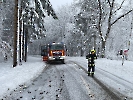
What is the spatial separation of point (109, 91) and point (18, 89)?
180 inches

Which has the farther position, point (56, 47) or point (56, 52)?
point (56, 47)

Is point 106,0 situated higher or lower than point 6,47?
higher

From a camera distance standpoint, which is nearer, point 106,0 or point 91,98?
point 91,98

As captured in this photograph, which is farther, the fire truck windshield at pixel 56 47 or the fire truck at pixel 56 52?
the fire truck windshield at pixel 56 47

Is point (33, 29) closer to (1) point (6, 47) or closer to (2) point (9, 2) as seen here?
(2) point (9, 2)

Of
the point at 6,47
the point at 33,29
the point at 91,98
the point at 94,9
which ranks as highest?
the point at 94,9

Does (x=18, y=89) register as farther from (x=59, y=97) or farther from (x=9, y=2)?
(x=9, y=2)

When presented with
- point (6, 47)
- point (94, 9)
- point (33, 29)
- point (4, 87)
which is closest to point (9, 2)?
point (33, 29)

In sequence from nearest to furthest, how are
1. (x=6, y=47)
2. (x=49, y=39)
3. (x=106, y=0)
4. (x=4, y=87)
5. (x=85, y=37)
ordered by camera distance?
(x=4, y=87)
(x=6, y=47)
(x=106, y=0)
(x=85, y=37)
(x=49, y=39)

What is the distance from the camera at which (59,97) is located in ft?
30.2

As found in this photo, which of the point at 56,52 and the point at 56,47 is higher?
the point at 56,47

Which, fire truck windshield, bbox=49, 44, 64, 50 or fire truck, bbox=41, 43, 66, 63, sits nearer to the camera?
fire truck, bbox=41, 43, 66, 63

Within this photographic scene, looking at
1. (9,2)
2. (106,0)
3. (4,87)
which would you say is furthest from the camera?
(106,0)

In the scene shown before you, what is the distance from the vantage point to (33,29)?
34406 mm
